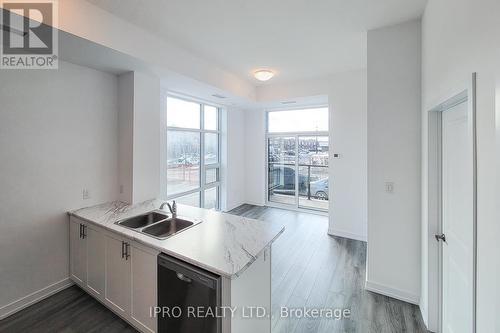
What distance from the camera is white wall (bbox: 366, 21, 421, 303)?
2291 millimetres

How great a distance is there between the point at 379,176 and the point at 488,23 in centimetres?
169

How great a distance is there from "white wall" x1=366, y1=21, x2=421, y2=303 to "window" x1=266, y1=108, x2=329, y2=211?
2.70m

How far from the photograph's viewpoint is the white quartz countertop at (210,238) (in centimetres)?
151

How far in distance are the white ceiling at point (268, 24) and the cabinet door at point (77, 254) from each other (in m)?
2.33

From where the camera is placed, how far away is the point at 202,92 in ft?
12.9

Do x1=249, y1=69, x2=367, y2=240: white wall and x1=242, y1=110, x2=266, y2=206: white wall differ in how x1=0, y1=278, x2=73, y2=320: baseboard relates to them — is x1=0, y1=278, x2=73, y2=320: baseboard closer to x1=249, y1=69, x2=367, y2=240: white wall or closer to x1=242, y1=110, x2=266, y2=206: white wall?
x1=249, y1=69, x2=367, y2=240: white wall

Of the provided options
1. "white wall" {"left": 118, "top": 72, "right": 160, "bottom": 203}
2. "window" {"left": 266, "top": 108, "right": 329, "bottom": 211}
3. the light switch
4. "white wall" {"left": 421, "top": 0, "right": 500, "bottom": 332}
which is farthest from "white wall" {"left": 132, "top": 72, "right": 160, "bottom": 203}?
"window" {"left": 266, "top": 108, "right": 329, "bottom": 211}

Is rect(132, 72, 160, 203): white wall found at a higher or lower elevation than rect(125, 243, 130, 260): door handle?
higher

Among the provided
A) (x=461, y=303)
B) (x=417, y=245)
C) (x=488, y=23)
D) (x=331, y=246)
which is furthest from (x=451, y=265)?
(x=331, y=246)

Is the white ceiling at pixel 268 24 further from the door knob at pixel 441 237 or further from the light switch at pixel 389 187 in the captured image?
the door knob at pixel 441 237

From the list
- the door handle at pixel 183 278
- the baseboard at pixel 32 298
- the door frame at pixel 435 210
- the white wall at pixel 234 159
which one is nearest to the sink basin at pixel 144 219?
the door handle at pixel 183 278

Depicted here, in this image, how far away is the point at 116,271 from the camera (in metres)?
2.05

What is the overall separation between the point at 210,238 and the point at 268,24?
231 cm

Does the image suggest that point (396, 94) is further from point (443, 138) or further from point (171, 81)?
point (171, 81)
